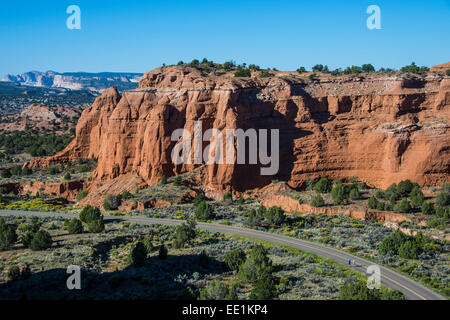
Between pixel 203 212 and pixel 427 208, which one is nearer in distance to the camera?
pixel 427 208

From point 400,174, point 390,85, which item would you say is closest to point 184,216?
point 400,174

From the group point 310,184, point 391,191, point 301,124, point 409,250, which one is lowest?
point 409,250

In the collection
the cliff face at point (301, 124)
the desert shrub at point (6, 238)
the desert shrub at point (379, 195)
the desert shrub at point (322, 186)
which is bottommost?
the desert shrub at point (6, 238)

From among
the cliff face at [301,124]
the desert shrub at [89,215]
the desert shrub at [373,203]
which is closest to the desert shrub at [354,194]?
the desert shrub at [373,203]

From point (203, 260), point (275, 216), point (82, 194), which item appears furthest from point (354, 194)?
point (82, 194)

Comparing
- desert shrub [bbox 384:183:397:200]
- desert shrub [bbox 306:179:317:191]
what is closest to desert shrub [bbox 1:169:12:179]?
desert shrub [bbox 306:179:317:191]

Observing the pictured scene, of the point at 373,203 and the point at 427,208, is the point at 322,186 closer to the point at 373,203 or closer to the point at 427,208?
the point at 373,203

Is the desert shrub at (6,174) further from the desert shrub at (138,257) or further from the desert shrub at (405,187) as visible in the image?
the desert shrub at (405,187)
